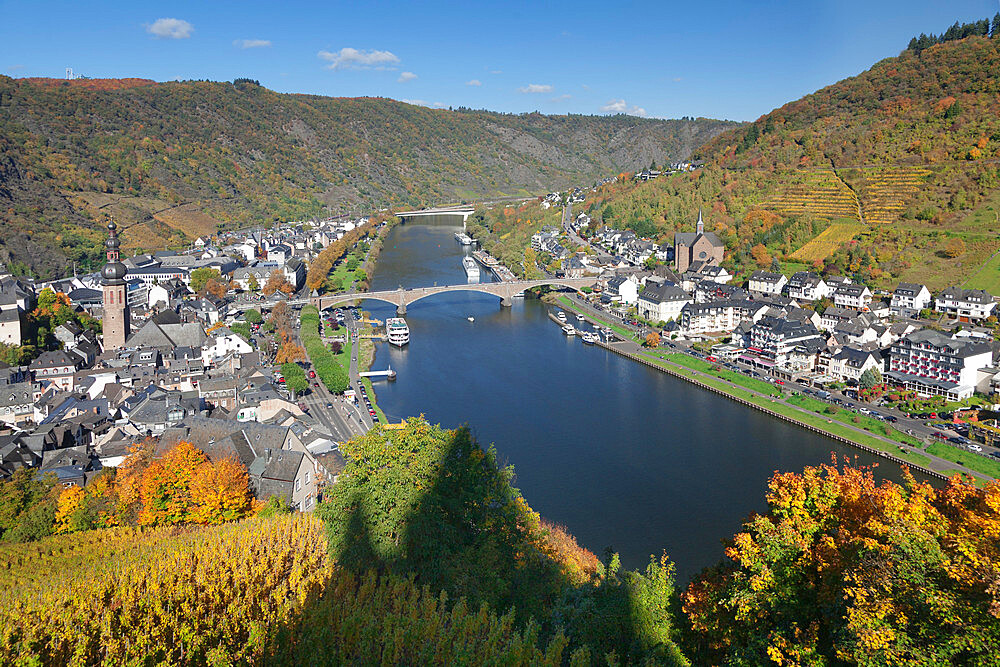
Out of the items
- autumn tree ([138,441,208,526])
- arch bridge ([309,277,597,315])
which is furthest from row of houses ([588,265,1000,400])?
autumn tree ([138,441,208,526])

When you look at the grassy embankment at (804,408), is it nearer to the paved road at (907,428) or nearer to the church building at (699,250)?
the paved road at (907,428)

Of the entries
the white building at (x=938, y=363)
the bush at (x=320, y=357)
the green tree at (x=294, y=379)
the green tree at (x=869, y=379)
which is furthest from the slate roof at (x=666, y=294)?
the green tree at (x=294, y=379)

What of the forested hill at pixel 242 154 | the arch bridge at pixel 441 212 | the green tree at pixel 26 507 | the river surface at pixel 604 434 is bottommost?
the river surface at pixel 604 434

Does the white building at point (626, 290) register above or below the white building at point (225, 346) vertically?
above

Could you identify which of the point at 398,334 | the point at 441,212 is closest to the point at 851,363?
the point at 398,334

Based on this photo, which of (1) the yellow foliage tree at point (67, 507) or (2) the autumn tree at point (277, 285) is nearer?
(1) the yellow foliage tree at point (67, 507)

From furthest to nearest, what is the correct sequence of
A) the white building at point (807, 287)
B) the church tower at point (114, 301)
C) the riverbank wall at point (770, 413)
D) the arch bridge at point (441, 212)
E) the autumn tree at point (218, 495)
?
1. the arch bridge at point (441, 212)
2. the white building at point (807, 287)
3. the church tower at point (114, 301)
4. the riverbank wall at point (770, 413)
5. the autumn tree at point (218, 495)
